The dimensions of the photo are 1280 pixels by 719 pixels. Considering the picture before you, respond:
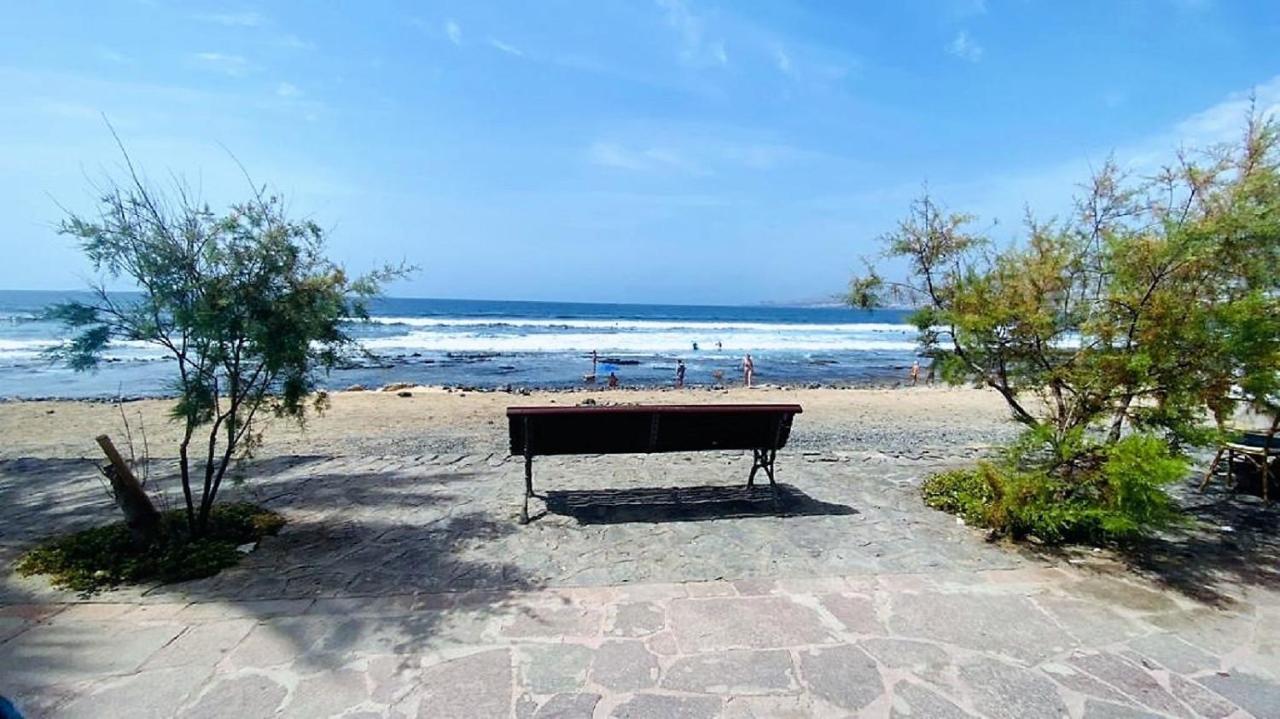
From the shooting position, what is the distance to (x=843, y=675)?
2.73m

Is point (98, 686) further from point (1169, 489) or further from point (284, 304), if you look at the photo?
point (1169, 489)

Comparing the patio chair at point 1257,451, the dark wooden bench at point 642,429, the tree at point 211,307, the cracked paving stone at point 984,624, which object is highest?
the tree at point 211,307

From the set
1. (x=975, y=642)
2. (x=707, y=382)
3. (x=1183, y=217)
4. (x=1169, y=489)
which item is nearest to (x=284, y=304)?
(x=975, y=642)

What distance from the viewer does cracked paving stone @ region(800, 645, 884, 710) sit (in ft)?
8.49

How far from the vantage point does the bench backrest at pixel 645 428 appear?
16.1ft

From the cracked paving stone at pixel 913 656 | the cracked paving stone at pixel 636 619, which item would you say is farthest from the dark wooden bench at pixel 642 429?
the cracked paving stone at pixel 913 656

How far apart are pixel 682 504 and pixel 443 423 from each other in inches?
283

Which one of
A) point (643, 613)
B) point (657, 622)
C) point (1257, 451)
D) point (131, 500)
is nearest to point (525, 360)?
point (131, 500)

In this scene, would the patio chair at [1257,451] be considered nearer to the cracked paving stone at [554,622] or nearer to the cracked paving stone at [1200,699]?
the cracked paving stone at [1200,699]

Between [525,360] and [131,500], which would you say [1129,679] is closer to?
[131,500]

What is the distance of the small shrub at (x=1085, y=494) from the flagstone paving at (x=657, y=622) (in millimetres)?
218

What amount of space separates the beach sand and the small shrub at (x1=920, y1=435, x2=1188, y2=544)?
3060 millimetres

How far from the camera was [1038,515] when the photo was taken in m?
4.17

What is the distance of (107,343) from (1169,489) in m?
8.54
